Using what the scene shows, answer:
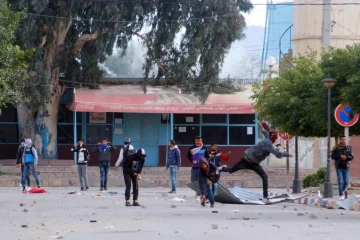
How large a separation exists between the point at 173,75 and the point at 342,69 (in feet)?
65.3

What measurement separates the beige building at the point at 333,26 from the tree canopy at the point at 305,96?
1661 cm

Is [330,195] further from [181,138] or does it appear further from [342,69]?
[181,138]

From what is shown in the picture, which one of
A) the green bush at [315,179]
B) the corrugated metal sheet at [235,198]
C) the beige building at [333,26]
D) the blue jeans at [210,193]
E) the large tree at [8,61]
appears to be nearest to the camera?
the blue jeans at [210,193]

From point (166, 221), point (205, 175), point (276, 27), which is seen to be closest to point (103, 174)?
point (205, 175)

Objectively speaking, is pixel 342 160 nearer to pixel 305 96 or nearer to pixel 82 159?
pixel 305 96

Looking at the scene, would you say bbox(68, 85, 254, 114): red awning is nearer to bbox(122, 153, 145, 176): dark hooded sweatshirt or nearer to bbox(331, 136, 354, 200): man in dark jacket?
bbox(331, 136, 354, 200): man in dark jacket

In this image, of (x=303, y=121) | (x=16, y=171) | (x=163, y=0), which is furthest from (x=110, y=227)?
(x=163, y=0)

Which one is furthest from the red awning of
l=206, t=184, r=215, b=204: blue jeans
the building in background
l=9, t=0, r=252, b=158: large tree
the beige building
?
l=206, t=184, r=215, b=204: blue jeans

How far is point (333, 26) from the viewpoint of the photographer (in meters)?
48.4

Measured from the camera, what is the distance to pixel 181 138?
148ft

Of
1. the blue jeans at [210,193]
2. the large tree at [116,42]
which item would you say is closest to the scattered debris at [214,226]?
the blue jeans at [210,193]

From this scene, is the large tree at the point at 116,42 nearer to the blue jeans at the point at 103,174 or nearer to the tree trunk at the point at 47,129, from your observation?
the tree trunk at the point at 47,129

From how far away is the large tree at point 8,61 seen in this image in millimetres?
26844

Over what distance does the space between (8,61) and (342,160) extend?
1033 cm
